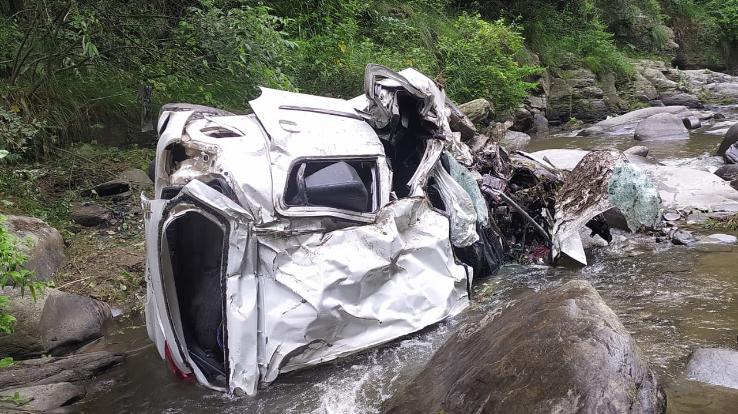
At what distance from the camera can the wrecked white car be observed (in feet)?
11.0

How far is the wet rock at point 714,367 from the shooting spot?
3.09 metres

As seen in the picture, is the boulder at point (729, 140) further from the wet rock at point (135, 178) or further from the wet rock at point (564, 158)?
the wet rock at point (135, 178)

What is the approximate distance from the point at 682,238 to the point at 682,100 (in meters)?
13.9

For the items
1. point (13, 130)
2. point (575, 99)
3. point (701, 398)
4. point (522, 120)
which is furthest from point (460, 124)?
point (575, 99)

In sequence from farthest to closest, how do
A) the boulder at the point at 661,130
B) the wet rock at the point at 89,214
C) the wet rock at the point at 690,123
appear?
the wet rock at the point at 690,123, the boulder at the point at 661,130, the wet rock at the point at 89,214

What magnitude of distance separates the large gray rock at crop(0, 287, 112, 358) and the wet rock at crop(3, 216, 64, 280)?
0.48m

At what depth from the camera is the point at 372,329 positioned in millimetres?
3686

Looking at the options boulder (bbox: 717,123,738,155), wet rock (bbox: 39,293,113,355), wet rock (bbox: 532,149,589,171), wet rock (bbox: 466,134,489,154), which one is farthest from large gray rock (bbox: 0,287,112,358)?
boulder (bbox: 717,123,738,155)

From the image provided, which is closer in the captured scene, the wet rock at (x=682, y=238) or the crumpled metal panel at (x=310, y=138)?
the crumpled metal panel at (x=310, y=138)

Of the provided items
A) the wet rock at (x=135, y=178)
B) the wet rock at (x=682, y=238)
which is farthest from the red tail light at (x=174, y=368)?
the wet rock at (x=682, y=238)

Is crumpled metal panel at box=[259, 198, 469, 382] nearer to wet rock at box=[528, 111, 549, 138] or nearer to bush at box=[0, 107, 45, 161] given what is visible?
bush at box=[0, 107, 45, 161]

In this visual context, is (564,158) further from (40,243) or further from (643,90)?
(643,90)

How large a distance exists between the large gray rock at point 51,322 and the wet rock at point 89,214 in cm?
163

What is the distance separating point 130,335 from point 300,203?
2.11 m
